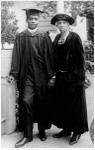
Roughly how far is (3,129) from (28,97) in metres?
0.92

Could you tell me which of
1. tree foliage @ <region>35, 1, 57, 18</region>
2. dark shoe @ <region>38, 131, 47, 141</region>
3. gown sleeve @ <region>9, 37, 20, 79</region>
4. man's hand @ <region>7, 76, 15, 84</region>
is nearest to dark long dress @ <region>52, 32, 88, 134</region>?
dark shoe @ <region>38, 131, 47, 141</region>

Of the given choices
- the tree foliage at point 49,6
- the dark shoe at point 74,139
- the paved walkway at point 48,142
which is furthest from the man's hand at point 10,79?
the tree foliage at point 49,6

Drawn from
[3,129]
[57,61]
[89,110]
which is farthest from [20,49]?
[89,110]

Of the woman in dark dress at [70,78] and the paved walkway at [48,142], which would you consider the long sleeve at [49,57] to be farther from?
the paved walkway at [48,142]

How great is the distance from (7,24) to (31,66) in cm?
159

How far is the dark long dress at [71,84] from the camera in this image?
177 inches

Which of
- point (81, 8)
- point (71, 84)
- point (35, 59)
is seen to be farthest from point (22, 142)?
point (81, 8)

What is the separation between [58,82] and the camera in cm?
475

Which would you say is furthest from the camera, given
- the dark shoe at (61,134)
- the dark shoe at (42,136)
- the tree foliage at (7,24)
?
the tree foliage at (7,24)

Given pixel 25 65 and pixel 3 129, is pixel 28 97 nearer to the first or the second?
pixel 25 65

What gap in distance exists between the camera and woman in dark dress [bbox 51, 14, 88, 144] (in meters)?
→ 4.50

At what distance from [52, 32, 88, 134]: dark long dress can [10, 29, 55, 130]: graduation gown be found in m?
0.16

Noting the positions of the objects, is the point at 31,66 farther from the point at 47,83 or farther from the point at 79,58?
the point at 79,58

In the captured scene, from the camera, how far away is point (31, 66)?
15.2 feet
